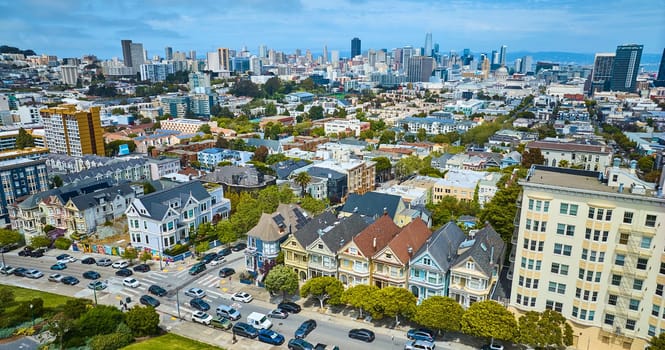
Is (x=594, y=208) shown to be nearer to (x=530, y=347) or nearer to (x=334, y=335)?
(x=530, y=347)

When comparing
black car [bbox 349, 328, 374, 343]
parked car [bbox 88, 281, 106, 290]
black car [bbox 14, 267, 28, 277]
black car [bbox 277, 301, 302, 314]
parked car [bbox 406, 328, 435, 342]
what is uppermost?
parked car [bbox 406, 328, 435, 342]

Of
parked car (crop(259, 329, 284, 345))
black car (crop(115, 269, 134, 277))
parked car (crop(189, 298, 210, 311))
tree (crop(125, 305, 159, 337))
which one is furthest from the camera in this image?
black car (crop(115, 269, 134, 277))

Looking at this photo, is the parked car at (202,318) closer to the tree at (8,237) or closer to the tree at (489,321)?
the tree at (489,321)

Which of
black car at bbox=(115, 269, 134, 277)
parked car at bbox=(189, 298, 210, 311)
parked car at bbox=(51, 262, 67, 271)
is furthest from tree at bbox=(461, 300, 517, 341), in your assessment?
parked car at bbox=(51, 262, 67, 271)

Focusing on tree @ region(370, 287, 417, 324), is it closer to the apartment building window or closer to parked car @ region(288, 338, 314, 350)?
parked car @ region(288, 338, 314, 350)

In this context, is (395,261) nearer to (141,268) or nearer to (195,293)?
(195,293)

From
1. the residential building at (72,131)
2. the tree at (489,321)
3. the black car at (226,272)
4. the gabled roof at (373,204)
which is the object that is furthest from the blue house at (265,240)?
the residential building at (72,131)
